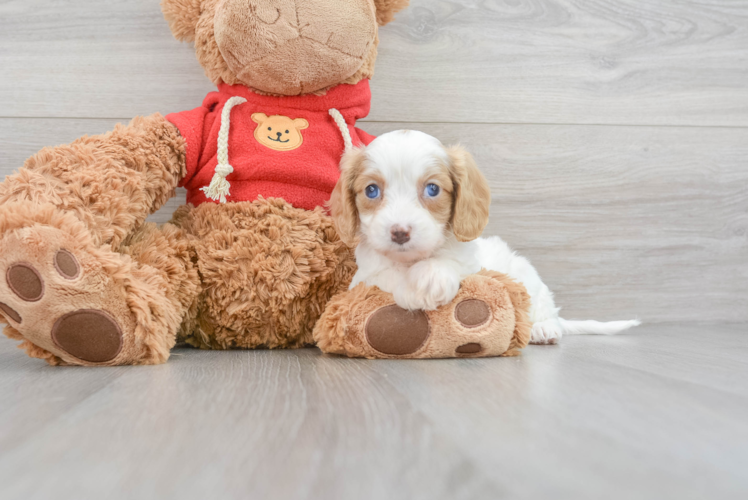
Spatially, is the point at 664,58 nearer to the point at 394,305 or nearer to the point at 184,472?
the point at 394,305

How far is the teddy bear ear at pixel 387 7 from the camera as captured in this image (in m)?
1.31

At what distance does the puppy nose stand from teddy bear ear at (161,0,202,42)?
0.69 m

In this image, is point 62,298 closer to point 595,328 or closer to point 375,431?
point 375,431

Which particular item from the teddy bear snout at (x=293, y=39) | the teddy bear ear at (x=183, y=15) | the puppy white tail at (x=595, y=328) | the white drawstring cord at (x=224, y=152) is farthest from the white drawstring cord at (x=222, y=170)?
the puppy white tail at (x=595, y=328)

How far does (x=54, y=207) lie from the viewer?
962mm

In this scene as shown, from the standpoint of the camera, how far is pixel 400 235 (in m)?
0.99

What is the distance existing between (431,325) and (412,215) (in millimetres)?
201

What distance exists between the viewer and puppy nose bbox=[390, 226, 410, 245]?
39.0 inches

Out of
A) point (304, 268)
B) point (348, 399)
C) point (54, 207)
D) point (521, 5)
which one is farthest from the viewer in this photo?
point (521, 5)

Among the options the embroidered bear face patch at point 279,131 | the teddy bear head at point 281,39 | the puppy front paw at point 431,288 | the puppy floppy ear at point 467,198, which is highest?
the teddy bear head at point 281,39

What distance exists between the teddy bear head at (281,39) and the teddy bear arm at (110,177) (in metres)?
0.21

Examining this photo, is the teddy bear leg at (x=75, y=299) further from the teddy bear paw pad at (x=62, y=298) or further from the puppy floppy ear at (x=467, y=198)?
the puppy floppy ear at (x=467, y=198)

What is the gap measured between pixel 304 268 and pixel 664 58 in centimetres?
127

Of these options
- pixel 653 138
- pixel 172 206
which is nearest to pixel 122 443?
pixel 172 206
